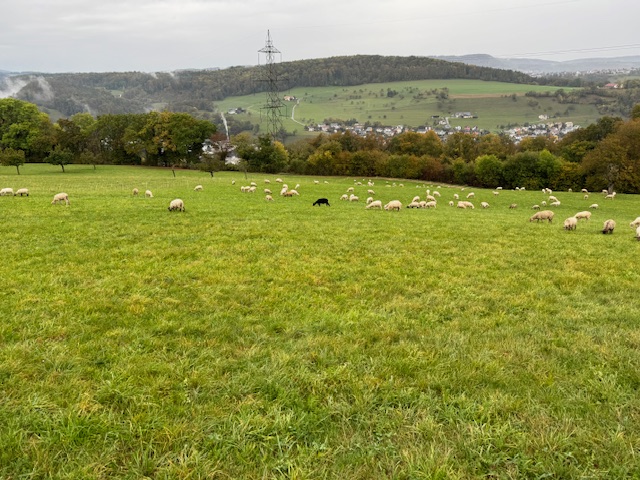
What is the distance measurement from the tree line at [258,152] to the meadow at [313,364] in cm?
5752

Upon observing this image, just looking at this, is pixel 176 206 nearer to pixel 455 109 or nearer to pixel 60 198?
pixel 60 198

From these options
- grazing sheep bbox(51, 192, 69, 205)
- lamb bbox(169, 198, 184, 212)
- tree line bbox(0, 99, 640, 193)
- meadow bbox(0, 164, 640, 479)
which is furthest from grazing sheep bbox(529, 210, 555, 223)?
tree line bbox(0, 99, 640, 193)

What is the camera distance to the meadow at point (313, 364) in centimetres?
380

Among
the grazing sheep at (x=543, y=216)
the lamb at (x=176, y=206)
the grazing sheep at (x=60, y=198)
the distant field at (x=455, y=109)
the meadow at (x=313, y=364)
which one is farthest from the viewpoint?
the distant field at (x=455, y=109)

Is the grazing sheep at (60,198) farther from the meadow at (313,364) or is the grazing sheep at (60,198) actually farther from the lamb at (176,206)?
the meadow at (313,364)

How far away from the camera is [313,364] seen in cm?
562

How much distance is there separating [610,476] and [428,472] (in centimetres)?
187

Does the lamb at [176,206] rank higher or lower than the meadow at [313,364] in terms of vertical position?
higher

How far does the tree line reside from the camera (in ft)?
209

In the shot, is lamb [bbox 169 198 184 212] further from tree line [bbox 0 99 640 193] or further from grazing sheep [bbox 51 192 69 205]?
tree line [bbox 0 99 640 193]

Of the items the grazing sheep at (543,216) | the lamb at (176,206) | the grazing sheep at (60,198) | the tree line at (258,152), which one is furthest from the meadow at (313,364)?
the tree line at (258,152)

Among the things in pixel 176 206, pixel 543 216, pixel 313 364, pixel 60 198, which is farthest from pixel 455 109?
pixel 313 364

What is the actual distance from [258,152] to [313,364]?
7273 cm

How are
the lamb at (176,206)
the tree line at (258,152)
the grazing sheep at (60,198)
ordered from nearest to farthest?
the lamb at (176,206), the grazing sheep at (60,198), the tree line at (258,152)
